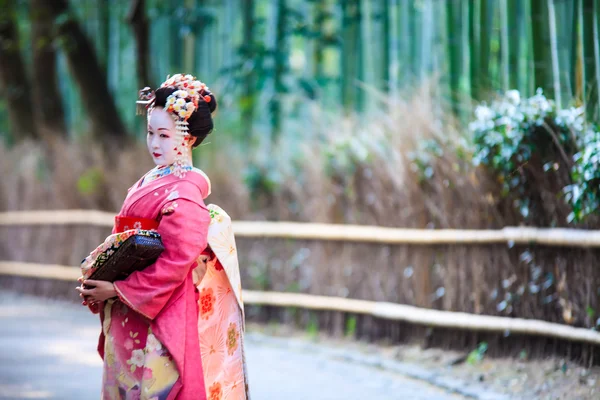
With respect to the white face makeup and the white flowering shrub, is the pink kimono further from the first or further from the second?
the white flowering shrub

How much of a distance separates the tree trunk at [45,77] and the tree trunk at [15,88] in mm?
304

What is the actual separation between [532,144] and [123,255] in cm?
319

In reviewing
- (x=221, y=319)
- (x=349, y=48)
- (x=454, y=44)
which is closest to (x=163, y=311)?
(x=221, y=319)

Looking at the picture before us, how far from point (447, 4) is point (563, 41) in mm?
1891

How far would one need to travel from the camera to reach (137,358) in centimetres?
352

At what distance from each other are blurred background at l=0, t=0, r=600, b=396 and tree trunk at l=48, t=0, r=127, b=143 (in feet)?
0.08

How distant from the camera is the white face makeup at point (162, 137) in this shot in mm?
3543

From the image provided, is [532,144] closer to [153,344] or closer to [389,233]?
[389,233]

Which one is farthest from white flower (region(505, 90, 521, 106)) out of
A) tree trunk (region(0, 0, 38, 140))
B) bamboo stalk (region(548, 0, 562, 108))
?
tree trunk (region(0, 0, 38, 140))

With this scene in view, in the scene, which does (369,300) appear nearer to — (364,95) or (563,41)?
(563,41)

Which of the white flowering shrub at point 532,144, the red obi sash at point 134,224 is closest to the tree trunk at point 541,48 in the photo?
the white flowering shrub at point 532,144

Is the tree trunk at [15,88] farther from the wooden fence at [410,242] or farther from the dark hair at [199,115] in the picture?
the dark hair at [199,115]

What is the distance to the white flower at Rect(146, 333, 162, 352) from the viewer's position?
137 inches

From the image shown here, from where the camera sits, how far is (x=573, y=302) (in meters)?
5.68
